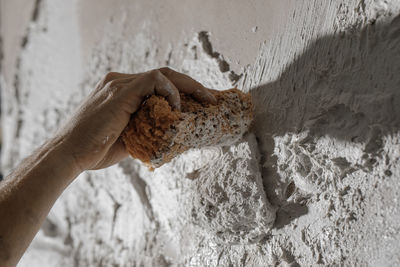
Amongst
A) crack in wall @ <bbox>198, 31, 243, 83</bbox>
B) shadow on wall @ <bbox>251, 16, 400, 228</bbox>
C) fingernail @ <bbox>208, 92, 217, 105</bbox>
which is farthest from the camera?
crack in wall @ <bbox>198, 31, 243, 83</bbox>

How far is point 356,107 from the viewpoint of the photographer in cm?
54

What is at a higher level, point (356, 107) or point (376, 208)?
point (356, 107)

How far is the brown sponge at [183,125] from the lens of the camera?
0.58 m

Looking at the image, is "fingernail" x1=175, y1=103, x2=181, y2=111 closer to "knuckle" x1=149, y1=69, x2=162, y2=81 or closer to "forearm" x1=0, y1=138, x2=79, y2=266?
"knuckle" x1=149, y1=69, x2=162, y2=81

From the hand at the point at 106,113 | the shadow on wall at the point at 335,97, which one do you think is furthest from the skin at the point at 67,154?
the shadow on wall at the point at 335,97

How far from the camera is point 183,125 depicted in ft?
1.93

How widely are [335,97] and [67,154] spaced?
435 millimetres

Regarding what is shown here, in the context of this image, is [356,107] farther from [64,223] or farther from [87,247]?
[64,223]

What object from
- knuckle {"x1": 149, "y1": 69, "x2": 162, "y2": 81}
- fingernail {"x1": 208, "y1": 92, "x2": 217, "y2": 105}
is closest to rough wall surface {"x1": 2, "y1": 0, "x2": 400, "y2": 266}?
fingernail {"x1": 208, "y1": 92, "x2": 217, "y2": 105}

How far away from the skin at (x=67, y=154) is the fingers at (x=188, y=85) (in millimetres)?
39

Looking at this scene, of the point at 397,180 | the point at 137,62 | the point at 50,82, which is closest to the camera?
the point at 397,180

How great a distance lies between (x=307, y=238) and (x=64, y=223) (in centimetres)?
93

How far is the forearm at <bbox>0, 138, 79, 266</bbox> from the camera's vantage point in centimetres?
53

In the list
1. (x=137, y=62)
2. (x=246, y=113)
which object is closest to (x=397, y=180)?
(x=246, y=113)
